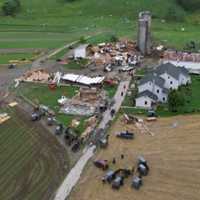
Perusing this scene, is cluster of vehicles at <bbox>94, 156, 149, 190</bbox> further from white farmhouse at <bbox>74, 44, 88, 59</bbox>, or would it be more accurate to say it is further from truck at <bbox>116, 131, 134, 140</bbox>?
white farmhouse at <bbox>74, 44, 88, 59</bbox>

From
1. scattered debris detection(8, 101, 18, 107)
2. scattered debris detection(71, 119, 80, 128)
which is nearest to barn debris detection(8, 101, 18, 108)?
scattered debris detection(8, 101, 18, 107)

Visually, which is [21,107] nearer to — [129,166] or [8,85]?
[8,85]

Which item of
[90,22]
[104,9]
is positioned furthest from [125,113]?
[104,9]

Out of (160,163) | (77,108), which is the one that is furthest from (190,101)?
(160,163)

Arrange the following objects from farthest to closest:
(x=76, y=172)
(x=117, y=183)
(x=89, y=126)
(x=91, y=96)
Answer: (x=91, y=96) → (x=89, y=126) → (x=76, y=172) → (x=117, y=183)

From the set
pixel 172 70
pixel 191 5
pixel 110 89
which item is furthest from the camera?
pixel 191 5

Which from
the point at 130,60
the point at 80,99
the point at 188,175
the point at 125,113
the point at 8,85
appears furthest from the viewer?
the point at 130,60

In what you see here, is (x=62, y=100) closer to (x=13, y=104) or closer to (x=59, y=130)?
(x=13, y=104)
